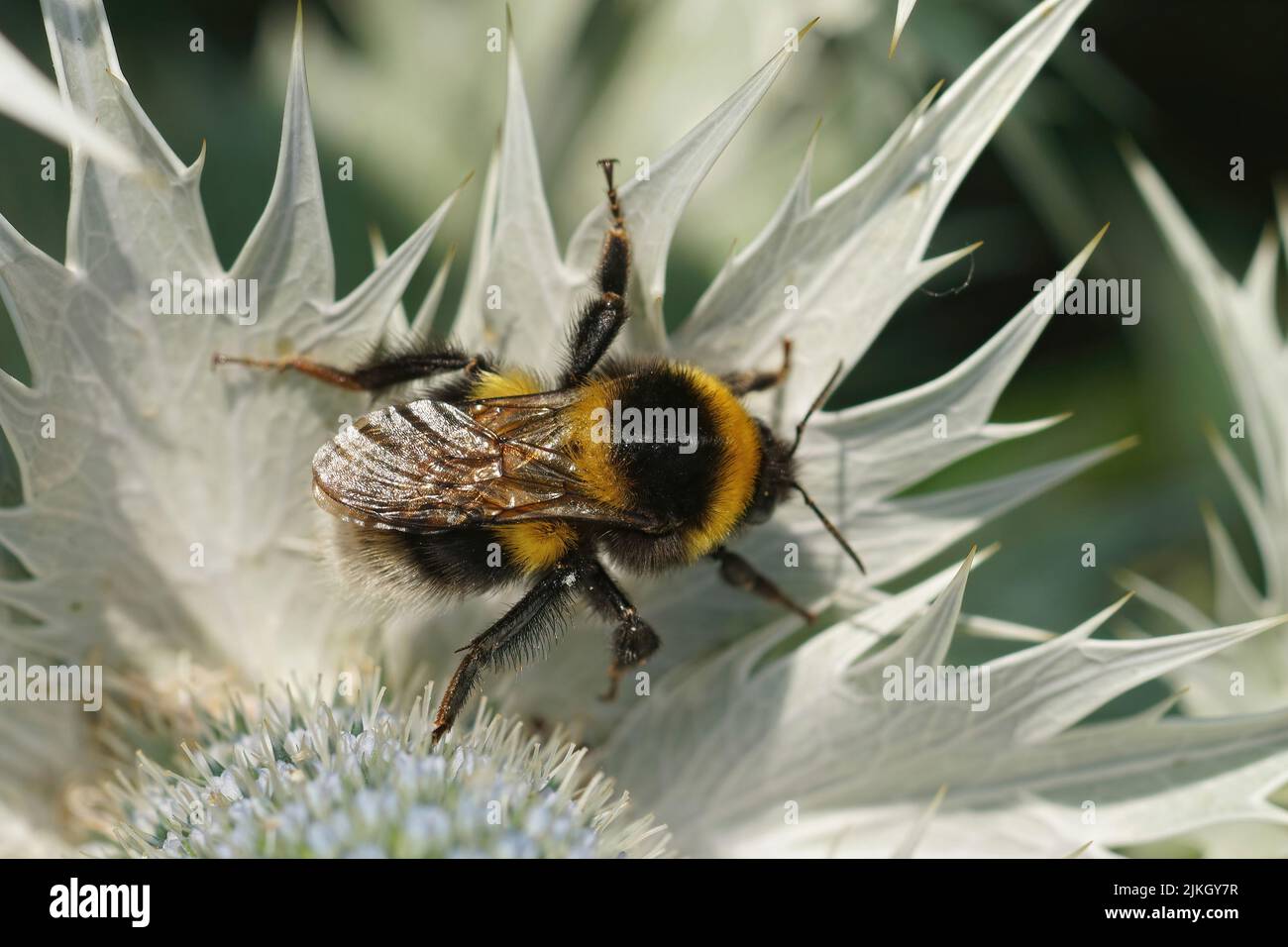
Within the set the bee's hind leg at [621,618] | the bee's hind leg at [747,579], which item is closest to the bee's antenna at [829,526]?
the bee's hind leg at [747,579]

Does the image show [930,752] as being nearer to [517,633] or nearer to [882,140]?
[517,633]

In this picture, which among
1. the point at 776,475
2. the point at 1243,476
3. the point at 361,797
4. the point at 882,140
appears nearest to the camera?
the point at 361,797

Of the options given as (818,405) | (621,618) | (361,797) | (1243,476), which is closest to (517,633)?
(621,618)

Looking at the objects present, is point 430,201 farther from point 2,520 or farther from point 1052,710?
point 1052,710

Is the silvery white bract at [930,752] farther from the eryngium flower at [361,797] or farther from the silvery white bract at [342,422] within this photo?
the eryngium flower at [361,797]

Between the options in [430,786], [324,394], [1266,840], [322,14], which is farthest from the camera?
[322,14]
